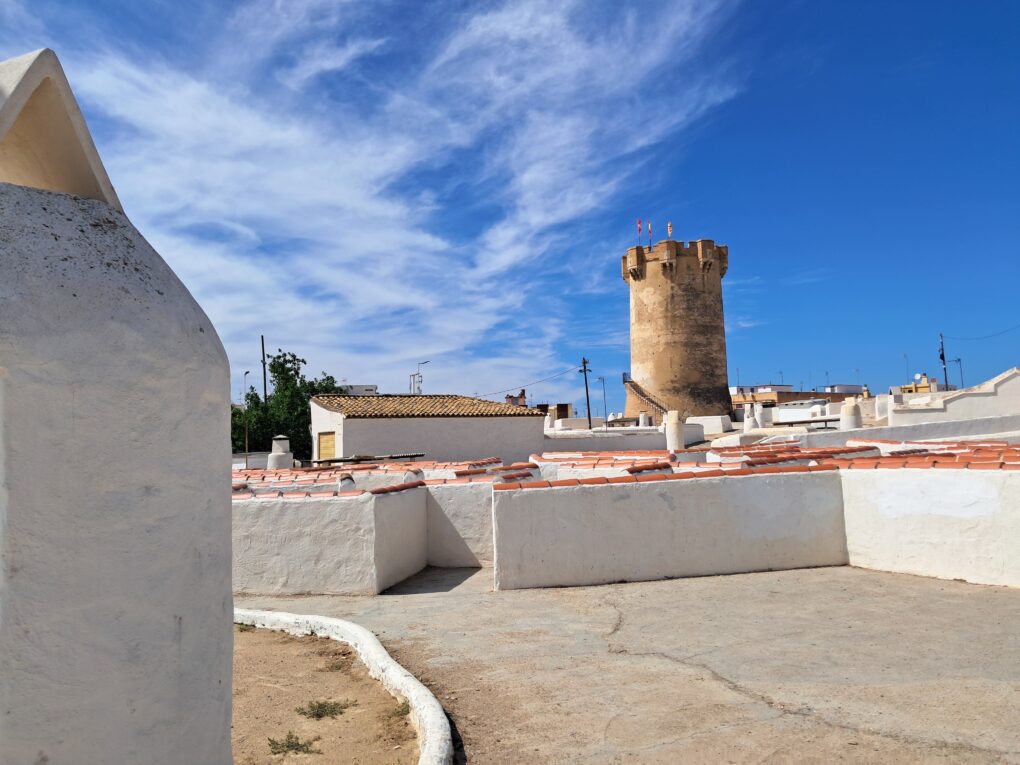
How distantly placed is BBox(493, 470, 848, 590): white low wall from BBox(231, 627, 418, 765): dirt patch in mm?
2213

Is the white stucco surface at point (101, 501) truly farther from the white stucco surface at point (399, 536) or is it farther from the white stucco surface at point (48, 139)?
the white stucco surface at point (399, 536)

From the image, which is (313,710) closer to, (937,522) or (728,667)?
(728,667)

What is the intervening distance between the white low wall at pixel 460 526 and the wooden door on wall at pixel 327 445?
50.8 ft

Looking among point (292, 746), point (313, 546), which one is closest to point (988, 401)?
point (313, 546)

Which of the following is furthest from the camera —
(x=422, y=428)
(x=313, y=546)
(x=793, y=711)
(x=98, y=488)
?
(x=422, y=428)

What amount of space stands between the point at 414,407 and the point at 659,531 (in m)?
19.3

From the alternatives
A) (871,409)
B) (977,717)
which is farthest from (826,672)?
(871,409)

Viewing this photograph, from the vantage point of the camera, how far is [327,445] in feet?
83.4

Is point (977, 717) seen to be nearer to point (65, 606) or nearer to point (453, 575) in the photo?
point (65, 606)

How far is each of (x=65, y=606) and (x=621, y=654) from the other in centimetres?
374

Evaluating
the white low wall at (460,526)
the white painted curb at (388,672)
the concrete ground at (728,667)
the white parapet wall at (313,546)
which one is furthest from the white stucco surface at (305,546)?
the white low wall at (460,526)

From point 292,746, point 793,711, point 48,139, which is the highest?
point 48,139

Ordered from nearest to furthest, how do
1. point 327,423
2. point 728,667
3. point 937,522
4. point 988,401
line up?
point 728,667 < point 937,522 < point 988,401 < point 327,423

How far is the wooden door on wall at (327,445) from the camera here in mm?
24812
